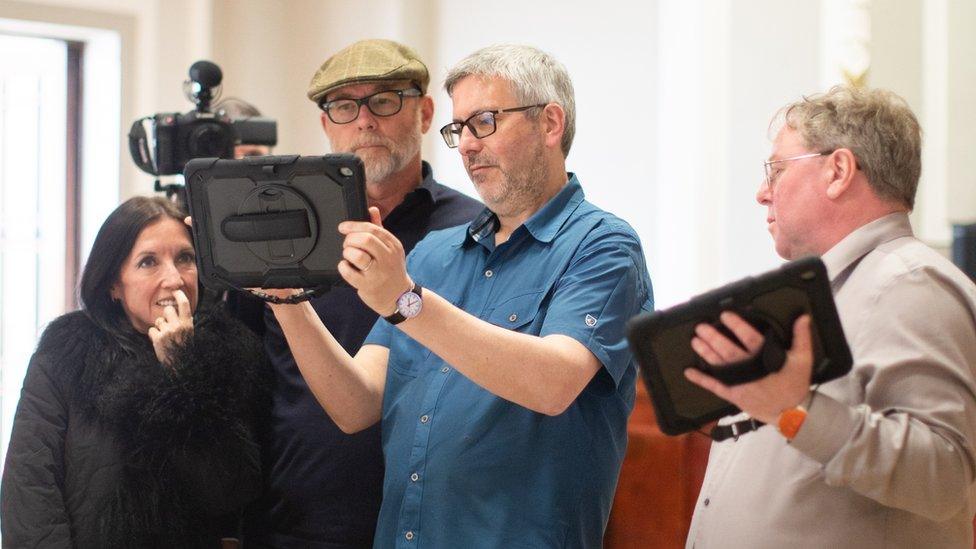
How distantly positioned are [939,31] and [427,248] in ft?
6.39

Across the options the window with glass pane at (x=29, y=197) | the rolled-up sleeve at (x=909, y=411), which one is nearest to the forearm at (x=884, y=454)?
the rolled-up sleeve at (x=909, y=411)

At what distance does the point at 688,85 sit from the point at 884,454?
2.16 meters

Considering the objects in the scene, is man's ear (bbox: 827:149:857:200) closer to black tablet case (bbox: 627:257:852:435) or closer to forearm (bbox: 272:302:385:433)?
black tablet case (bbox: 627:257:852:435)

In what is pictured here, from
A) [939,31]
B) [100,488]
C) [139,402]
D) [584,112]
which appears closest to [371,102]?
[139,402]

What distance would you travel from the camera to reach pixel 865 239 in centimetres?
138

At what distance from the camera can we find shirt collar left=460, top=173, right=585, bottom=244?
1.69 meters

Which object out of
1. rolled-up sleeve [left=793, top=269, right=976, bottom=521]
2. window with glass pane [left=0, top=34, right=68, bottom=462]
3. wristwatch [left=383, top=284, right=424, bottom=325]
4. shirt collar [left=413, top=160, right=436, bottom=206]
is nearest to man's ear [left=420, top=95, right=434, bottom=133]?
shirt collar [left=413, top=160, right=436, bottom=206]

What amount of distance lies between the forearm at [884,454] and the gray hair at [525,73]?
0.71 meters

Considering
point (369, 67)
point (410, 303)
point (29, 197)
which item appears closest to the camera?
point (410, 303)

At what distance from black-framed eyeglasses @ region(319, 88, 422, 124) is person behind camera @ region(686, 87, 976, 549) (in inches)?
37.9

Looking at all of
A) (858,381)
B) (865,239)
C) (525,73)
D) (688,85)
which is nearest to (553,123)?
(525,73)

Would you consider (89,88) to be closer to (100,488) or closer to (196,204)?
(100,488)

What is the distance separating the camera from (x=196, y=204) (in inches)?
61.9

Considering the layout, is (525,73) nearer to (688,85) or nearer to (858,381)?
(858,381)
